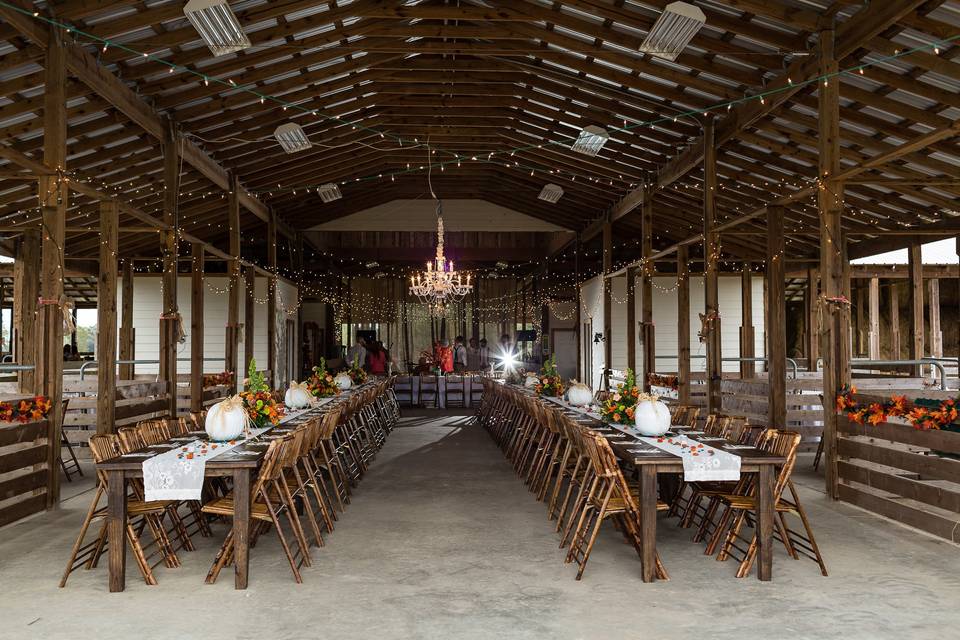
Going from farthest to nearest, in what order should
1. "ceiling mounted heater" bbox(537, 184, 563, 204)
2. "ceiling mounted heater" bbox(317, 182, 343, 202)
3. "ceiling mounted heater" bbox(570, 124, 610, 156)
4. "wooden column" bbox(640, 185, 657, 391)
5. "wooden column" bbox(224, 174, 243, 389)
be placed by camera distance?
"ceiling mounted heater" bbox(537, 184, 563, 204) < "ceiling mounted heater" bbox(317, 182, 343, 202) < "wooden column" bbox(640, 185, 657, 391) < "wooden column" bbox(224, 174, 243, 389) < "ceiling mounted heater" bbox(570, 124, 610, 156)

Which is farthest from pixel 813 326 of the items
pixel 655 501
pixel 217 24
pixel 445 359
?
pixel 217 24

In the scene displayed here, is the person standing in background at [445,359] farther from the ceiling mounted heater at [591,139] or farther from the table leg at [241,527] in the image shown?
the table leg at [241,527]

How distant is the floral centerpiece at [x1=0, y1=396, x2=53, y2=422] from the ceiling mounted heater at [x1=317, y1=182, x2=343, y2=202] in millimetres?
8084

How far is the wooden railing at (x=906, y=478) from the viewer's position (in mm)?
5035

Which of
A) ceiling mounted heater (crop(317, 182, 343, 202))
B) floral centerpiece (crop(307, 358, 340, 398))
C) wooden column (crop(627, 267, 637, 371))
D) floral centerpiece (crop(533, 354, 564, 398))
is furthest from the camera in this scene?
ceiling mounted heater (crop(317, 182, 343, 202))

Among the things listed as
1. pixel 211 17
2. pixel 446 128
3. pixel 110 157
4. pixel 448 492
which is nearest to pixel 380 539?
pixel 448 492

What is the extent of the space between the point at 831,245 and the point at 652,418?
8.36ft

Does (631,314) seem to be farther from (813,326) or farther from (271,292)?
(271,292)

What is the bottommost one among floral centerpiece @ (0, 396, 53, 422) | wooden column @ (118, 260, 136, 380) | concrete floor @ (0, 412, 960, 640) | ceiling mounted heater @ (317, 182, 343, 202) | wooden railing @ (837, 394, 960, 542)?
concrete floor @ (0, 412, 960, 640)

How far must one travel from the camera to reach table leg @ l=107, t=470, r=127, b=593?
157 inches

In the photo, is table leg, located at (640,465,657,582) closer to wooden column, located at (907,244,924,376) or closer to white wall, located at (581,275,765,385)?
wooden column, located at (907,244,924,376)

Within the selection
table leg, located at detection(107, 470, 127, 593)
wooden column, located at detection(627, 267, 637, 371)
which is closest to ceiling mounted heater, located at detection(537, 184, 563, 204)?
wooden column, located at detection(627, 267, 637, 371)

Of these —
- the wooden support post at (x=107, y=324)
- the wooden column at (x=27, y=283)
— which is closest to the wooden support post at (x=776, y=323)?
the wooden support post at (x=107, y=324)

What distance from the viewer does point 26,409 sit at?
580cm
